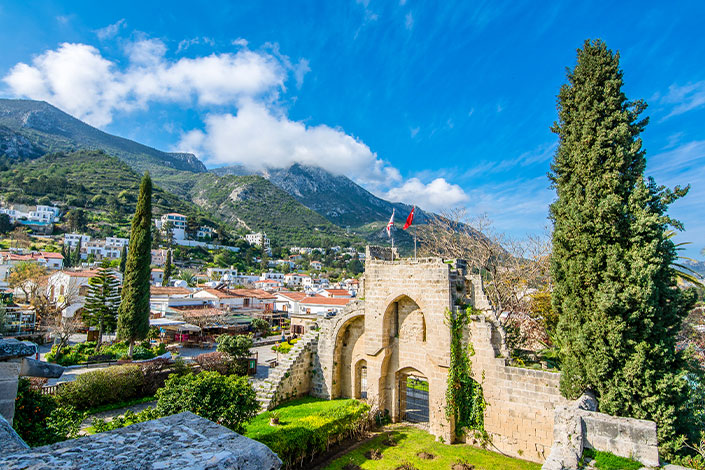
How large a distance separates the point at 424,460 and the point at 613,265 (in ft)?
26.6

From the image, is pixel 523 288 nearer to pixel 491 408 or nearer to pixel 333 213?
pixel 491 408

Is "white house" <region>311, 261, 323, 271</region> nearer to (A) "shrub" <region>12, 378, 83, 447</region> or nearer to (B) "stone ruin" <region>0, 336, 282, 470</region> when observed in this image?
(A) "shrub" <region>12, 378, 83, 447</region>

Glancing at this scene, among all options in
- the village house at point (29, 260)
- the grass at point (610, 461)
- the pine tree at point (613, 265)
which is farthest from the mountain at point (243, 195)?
the grass at point (610, 461)

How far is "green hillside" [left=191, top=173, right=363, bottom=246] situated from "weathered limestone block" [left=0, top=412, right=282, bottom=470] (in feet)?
417

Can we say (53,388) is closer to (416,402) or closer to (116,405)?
(116,405)

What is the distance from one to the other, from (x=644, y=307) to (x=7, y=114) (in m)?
261

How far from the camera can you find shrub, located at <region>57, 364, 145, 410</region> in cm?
1529

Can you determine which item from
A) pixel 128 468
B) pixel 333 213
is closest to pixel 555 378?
pixel 128 468

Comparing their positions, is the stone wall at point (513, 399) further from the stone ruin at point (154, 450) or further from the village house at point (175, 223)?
the village house at point (175, 223)

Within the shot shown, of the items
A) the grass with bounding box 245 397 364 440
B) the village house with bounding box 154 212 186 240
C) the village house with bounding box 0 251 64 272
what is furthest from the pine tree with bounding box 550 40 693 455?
the village house with bounding box 154 212 186 240

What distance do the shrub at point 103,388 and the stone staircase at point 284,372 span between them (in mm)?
6197

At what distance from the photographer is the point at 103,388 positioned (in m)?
16.0

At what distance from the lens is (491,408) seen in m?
12.5

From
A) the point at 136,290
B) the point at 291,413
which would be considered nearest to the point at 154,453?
the point at 291,413
